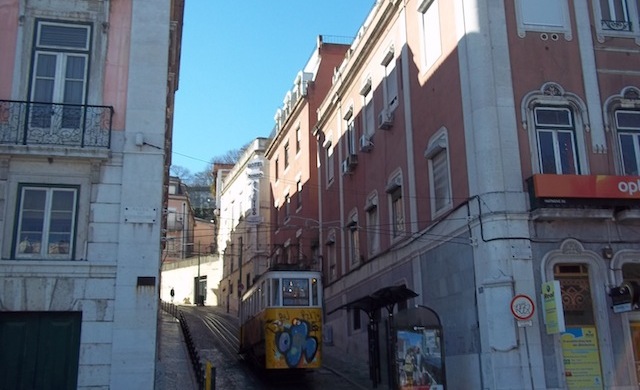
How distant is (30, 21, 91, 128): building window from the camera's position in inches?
589

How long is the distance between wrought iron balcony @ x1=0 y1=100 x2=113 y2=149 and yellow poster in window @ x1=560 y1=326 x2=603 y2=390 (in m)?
→ 11.4

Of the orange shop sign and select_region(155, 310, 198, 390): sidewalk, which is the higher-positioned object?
the orange shop sign

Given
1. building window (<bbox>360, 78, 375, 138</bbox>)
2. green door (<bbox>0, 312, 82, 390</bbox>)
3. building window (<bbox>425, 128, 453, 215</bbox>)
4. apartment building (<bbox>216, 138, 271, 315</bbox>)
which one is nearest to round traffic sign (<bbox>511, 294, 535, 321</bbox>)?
building window (<bbox>425, 128, 453, 215</bbox>)

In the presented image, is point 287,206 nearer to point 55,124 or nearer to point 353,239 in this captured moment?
point 353,239

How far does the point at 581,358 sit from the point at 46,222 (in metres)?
12.4


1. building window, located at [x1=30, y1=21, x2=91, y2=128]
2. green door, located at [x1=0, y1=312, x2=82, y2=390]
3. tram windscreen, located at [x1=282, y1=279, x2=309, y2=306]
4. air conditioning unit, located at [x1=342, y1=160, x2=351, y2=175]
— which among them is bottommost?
green door, located at [x1=0, y1=312, x2=82, y2=390]

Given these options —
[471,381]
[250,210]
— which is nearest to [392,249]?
[471,381]

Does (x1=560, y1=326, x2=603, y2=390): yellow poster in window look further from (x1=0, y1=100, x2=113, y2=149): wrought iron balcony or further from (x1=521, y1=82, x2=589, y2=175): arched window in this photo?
(x1=0, y1=100, x2=113, y2=149): wrought iron balcony

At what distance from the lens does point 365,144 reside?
26.9 metres

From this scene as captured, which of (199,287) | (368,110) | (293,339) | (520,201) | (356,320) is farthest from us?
(199,287)

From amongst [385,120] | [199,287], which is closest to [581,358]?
[385,120]

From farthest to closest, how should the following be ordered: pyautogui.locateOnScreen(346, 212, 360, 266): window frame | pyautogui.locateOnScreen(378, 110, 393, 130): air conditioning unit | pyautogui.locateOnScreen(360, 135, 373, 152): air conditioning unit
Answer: pyautogui.locateOnScreen(346, 212, 360, 266): window frame, pyautogui.locateOnScreen(360, 135, 373, 152): air conditioning unit, pyautogui.locateOnScreen(378, 110, 393, 130): air conditioning unit

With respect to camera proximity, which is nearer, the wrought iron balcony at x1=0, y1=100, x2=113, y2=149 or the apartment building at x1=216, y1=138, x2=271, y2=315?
the wrought iron balcony at x1=0, y1=100, x2=113, y2=149

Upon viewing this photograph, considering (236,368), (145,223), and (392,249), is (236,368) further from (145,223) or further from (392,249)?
(145,223)
